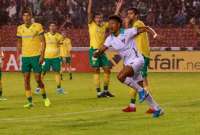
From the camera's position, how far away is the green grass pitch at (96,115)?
13117 mm

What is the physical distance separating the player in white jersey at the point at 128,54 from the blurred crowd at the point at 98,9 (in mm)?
23034

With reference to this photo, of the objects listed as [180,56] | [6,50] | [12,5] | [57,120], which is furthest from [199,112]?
[12,5]

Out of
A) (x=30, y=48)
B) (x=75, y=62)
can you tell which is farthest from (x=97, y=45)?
(x=75, y=62)

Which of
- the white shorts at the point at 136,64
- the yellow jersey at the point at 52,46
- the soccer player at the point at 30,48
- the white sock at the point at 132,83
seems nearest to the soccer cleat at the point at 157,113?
the white sock at the point at 132,83

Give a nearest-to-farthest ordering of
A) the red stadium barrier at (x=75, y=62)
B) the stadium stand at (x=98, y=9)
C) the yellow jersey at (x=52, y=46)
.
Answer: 1. the yellow jersey at (x=52, y=46)
2. the red stadium barrier at (x=75, y=62)
3. the stadium stand at (x=98, y=9)

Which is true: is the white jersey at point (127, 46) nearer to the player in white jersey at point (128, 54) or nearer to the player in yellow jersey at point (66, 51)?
the player in white jersey at point (128, 54)

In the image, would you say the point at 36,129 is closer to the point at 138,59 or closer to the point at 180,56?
the point at 138,59

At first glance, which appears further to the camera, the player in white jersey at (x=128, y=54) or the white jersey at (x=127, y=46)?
the white jersey at (x=127, y=46)

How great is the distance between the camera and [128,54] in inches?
597

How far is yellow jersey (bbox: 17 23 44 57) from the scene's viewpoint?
18.0 meters

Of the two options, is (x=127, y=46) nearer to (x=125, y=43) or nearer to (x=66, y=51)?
(x=125, y=43)

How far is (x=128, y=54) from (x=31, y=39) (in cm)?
391

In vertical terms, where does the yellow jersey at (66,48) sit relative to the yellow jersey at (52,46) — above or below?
below

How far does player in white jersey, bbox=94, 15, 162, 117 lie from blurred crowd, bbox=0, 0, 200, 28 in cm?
2303
